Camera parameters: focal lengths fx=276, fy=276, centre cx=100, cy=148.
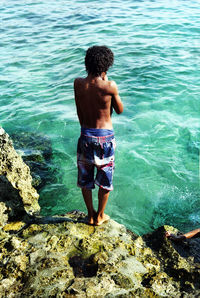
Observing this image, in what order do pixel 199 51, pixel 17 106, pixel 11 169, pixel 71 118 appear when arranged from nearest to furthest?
pixel 11 169, pixel 71 118, pixel 17 106, pixel 199 51

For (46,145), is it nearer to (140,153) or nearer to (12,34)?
(140,153)

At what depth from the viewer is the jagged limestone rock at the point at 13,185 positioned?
412 cm

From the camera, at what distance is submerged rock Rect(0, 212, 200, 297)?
2.76 meters

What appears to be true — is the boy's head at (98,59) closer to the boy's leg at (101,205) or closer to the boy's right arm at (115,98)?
the boy's right arm at (115,98)

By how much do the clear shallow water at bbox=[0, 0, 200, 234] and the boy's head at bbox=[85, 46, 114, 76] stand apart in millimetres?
2934

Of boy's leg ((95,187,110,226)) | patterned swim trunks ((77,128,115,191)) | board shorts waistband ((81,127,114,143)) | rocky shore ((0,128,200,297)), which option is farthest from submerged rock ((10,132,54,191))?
board shorts waistband ((81,127,114,143))

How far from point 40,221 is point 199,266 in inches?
85.2

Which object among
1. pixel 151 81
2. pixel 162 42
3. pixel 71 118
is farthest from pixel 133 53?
pixel 71 118

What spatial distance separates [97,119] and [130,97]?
578cm

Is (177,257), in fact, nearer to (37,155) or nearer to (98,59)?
(98,59)

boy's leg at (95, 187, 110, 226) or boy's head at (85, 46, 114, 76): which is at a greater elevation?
boy's head at (85, 46, 114, 76)

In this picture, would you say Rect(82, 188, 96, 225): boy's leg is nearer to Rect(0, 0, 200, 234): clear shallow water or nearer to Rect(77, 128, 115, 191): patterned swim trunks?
Rect(77, 128, 115, 191): patterned swim trunks

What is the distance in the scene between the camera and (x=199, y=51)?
11.4 m

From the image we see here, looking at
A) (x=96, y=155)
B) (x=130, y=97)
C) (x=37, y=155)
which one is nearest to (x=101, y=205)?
(x=96, y=155)
